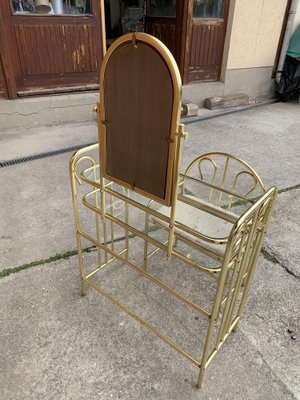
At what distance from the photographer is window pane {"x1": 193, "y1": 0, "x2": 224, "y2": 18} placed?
529cm

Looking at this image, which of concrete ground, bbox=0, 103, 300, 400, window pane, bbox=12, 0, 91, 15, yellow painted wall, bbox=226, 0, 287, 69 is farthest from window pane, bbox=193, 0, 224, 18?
concrete ground, bbox=0, 103, 300, 400

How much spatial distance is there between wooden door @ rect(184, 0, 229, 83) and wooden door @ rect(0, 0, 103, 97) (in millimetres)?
1627

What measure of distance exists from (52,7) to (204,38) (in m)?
2.58

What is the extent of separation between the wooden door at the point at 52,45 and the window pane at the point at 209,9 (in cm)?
178

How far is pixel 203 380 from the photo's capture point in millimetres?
1571

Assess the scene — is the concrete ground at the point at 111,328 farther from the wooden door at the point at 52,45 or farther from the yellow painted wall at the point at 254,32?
the yellow painted wall at the point at 254,32

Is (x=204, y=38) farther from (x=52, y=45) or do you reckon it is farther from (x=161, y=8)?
(x=52, y=45)

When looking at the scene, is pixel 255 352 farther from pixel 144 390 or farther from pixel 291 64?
pixel 291 64

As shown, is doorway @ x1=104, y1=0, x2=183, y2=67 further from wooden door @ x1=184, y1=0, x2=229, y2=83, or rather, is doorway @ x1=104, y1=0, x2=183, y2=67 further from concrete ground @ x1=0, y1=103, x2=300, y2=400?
concrete ground @ x1=0, y1=103, x2=300, y2=400

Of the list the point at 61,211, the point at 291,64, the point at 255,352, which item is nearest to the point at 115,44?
the point at 255,352

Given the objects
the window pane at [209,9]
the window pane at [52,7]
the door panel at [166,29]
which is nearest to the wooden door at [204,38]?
the window pane at [209,9]

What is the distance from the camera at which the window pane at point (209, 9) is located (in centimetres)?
529

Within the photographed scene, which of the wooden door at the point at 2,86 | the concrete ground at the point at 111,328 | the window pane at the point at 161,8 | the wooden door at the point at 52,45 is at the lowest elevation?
the concrete ground at the point at 111,328

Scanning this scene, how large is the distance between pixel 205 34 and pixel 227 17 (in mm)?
526
